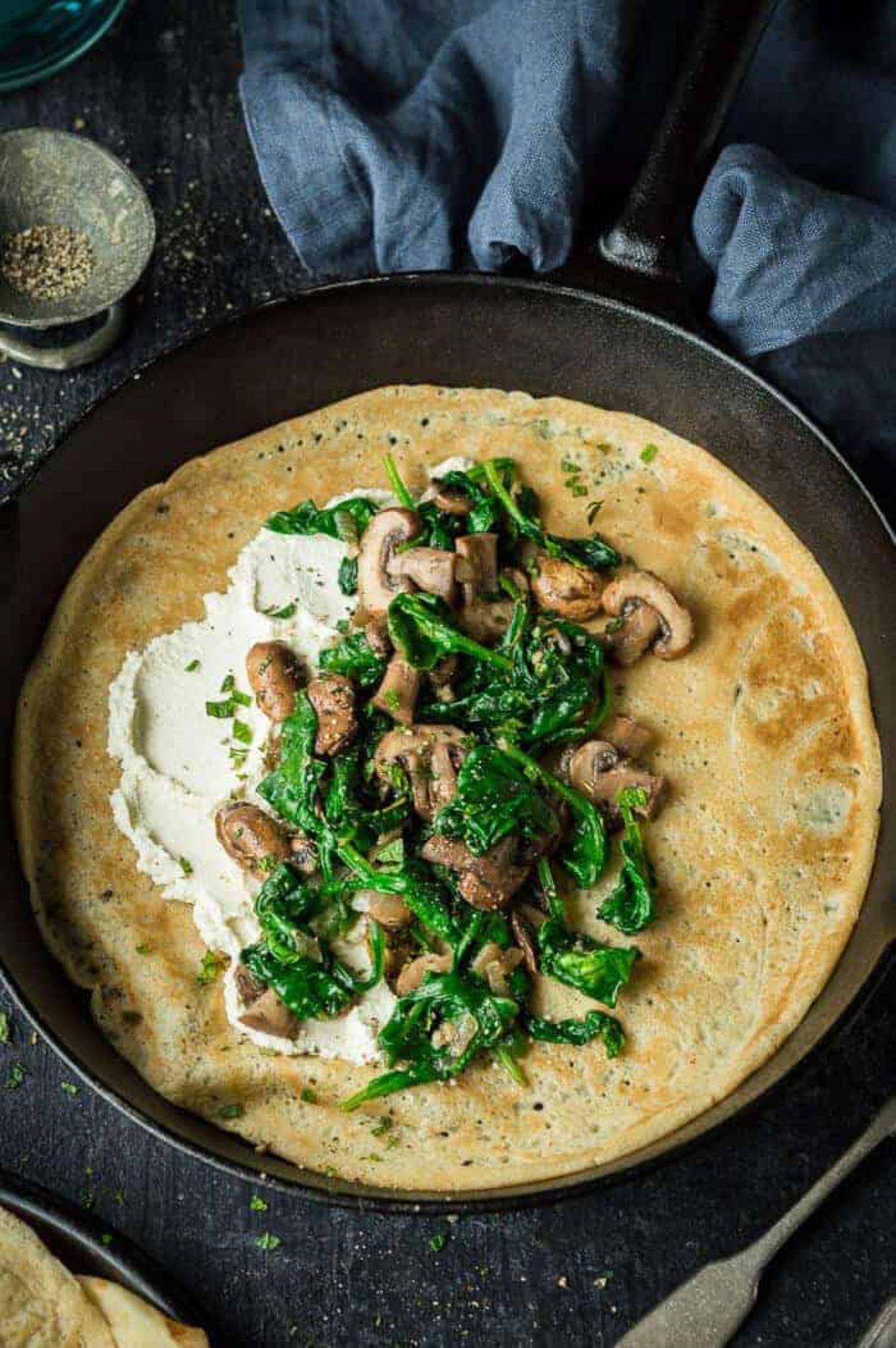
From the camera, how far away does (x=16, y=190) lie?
614cm

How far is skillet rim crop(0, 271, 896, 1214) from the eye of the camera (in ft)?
15.7

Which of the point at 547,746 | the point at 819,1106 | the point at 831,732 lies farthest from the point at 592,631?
the point at 819,1106

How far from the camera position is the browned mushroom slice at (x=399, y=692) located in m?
5.24

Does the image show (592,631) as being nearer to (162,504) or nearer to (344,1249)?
(162,504)

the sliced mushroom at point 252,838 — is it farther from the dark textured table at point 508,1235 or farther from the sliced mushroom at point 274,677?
the dark textured table at point 508,1235

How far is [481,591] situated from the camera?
545 cm

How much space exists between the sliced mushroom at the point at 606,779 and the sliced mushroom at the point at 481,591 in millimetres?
521

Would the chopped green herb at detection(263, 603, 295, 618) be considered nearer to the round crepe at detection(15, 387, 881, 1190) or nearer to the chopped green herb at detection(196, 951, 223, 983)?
the round crepe at detection(15, 387, 881, 1190)

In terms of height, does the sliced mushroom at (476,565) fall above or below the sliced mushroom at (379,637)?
above

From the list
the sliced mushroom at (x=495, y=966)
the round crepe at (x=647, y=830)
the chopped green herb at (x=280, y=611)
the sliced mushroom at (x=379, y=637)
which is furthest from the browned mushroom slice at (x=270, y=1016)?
the chopped green herb at (x=280, y=611)

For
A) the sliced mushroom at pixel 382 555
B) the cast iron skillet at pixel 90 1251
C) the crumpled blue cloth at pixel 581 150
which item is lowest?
the cast iron skillet at pixel 90 1251

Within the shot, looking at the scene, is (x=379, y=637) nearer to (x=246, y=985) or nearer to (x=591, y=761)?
(x=591, y=761)

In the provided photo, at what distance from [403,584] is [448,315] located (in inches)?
41.3

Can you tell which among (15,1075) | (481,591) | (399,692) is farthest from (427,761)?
(15,1075)
